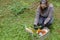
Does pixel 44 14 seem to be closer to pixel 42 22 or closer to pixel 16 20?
pixel 42 22

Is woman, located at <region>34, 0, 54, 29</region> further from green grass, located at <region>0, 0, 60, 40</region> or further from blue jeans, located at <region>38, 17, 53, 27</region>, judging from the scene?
green grass, located at <region>0, 0, 60, 40</region>

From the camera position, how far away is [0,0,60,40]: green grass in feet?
22.8

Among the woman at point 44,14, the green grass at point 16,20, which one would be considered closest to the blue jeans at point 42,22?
the woman at point 44,14

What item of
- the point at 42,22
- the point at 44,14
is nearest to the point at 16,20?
the point at 42,22

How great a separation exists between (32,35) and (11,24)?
58.5 inches

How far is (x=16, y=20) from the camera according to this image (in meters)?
7.91

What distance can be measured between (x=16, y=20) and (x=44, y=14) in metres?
1.33

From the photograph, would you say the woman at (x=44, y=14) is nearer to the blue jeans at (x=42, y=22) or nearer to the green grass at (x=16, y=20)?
the blue jeans at (x=42, y=22)

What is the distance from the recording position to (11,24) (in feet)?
25.0

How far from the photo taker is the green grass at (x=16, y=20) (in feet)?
22.8

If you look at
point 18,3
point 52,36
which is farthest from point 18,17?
point 52,36

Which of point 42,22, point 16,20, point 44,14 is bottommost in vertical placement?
point 16,20

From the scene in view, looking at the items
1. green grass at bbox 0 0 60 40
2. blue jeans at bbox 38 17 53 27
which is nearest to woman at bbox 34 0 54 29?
blue jeans at bbox 38 17 53 27

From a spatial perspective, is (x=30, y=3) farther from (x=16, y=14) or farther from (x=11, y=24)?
(x=11, y=24)
